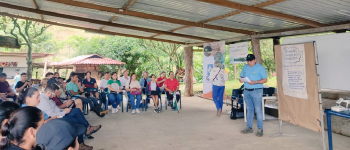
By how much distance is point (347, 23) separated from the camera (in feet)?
16.1

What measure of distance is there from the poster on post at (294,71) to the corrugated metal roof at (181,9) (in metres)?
1.70

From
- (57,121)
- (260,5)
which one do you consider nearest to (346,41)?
(260,5)

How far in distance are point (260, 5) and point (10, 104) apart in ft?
13.6

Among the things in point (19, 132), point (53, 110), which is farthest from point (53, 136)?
point (53, 110)

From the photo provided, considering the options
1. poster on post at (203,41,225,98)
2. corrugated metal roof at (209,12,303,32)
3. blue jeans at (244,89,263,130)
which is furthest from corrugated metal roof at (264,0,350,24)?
poster on post at (203,41,225,98)

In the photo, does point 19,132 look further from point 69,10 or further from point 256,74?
point 69,10

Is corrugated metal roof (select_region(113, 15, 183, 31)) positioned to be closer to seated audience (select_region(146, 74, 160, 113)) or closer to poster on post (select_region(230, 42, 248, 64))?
seated audience (select_region(146, 74, 160, 113))

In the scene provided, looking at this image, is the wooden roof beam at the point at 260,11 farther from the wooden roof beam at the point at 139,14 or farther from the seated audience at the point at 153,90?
the seated audience at the point at 153,90

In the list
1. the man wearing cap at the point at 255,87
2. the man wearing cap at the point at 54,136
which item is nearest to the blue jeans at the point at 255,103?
the man wearing cap at the point at 255,87

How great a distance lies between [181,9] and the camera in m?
5.57

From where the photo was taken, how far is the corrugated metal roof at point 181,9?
5145mm

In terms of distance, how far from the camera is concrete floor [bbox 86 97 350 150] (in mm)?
3943

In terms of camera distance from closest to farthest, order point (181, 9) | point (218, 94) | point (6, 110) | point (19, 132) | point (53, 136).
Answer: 1. point (19, 132)
2. point (53, 136)
3. point (6, 110)
4. point (181, 9)
5. point (218, 94)

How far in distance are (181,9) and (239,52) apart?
10.6 ft
